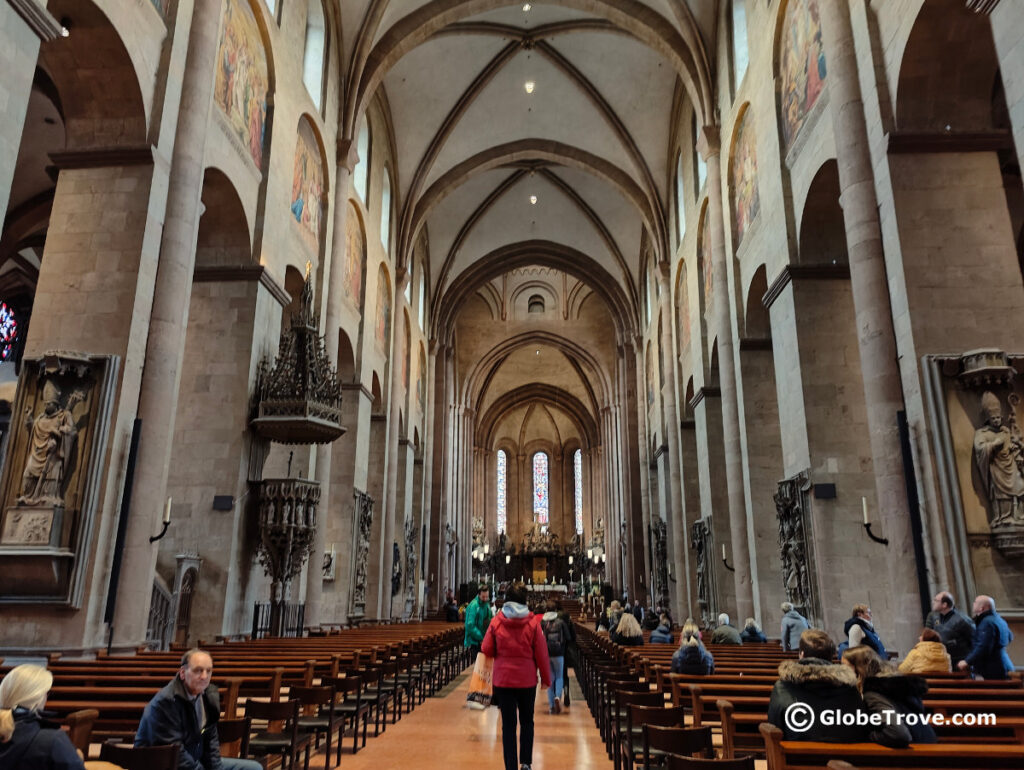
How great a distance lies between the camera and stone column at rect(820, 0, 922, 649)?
316 inches

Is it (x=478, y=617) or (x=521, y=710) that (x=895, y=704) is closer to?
(x=521, y=710)

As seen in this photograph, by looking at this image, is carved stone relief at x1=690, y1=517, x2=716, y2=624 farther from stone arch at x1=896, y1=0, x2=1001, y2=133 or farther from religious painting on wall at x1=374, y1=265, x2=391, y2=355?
stone arch at x1=896, y1=0, x2=1001, y2=133

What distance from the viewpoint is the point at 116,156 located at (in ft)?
31.0

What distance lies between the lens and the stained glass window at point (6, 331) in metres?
20.8

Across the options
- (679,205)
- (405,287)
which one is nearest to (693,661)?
(679,205)

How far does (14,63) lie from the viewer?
6.68m

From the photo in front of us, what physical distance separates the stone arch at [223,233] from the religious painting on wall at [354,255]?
5456 mm

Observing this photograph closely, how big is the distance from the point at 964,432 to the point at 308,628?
11.5 meters

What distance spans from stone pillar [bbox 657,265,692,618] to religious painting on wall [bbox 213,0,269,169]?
13936 mm

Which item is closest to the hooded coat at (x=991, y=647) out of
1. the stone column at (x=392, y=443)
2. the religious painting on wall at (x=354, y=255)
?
the religious painting on wall at (x=354, y=255)

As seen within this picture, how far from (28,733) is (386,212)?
71.9 ft

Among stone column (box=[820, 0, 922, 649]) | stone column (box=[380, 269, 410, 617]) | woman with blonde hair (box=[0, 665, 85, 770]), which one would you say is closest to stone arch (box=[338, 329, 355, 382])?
stone column (box=[380, 269, 410, 617])

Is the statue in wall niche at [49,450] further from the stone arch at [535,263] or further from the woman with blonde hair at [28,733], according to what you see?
the stone arch at [535,263]

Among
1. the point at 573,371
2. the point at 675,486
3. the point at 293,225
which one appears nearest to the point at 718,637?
the point at 293,225
